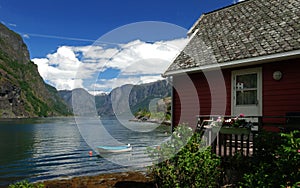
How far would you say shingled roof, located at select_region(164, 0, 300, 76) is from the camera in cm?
909

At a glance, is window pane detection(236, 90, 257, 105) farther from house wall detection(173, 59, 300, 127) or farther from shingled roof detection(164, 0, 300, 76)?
shingled roof detection(164, 0, 300, 76)

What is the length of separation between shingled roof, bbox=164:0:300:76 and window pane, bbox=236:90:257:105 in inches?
57.8

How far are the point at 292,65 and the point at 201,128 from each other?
3572 mm

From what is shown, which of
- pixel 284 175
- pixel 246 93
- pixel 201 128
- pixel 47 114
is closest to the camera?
pixel 284 175

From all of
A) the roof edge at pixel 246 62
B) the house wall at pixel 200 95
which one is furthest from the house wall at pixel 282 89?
the house wall at pixel 200 95

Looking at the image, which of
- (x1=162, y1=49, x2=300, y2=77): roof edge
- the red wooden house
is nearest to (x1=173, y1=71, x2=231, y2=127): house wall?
the red wooden house

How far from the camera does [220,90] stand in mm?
10992

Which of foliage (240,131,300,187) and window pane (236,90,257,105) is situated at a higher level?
window pane (236,90,257,105)

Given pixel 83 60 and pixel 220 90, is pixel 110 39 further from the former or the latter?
pixel 220 90

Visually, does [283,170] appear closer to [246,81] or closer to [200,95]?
[246,81]

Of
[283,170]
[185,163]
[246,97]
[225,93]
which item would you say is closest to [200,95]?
[225,93]

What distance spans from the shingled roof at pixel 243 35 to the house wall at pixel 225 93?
72 cm

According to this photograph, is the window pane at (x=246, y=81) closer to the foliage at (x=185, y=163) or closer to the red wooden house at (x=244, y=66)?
the red wooden house at (x=244, y=66)

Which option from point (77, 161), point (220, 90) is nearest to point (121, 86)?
point (220, 90)
